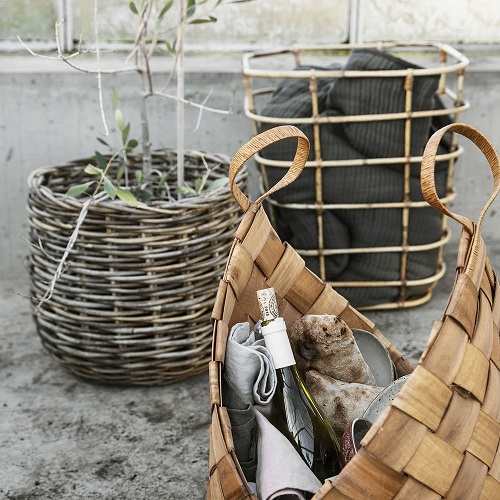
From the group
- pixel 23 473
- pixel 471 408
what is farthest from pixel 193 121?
pixel 471 408

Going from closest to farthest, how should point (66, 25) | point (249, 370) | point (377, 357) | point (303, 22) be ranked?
1. point (249, 370)
2. point (377, 357)
3. point (66, 25)
4. point (303, 22)

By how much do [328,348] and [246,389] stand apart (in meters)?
0.11

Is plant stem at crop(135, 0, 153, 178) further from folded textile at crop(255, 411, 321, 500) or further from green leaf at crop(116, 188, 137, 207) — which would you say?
folded textile at crop(255, 411, 321, 500)

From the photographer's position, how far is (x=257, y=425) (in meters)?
0.69

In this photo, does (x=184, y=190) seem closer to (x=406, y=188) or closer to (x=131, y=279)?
(x=131, y=279)

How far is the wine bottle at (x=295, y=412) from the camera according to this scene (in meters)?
0.70

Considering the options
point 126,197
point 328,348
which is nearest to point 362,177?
point 126,197

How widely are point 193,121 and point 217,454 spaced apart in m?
1.19

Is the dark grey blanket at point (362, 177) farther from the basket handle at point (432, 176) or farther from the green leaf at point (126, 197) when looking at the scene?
the basket handle at point (432, 176)

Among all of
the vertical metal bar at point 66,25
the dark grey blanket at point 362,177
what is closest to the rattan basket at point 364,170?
the dark grey blanket at point 362,177

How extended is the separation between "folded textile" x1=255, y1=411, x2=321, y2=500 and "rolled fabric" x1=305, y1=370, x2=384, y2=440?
3.2 inches

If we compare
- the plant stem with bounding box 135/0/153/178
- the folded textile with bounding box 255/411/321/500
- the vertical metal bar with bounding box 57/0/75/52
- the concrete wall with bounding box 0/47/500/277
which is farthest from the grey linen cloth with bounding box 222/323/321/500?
the vertical metal bar with bounding box 57/0/75/52

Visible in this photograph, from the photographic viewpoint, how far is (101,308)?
1173mm

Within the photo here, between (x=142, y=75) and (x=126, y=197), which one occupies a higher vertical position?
(x=142, y=75)
